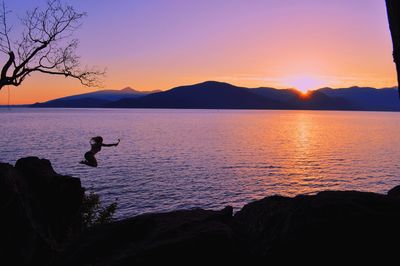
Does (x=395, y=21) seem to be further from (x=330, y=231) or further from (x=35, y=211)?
(x=35, y=211)

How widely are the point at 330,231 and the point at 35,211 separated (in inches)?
536

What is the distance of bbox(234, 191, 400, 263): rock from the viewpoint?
782cm

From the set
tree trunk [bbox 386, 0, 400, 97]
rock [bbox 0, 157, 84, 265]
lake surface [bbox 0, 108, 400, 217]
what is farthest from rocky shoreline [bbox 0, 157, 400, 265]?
lake surface [bbox 0, 108, 400, 217]

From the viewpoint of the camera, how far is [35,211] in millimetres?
17328

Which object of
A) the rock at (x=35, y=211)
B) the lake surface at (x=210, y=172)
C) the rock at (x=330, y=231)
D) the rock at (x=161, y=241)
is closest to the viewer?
the rock at (x=330, y=231)

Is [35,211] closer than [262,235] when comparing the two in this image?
No

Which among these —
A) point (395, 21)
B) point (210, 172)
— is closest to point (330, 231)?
point (395, 21)

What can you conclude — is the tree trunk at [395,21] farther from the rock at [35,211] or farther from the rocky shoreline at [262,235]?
the rock at [35,211]

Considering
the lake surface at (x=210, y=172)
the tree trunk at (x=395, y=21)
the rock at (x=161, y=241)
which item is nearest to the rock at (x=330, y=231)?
the rock at (x=161, y=241)

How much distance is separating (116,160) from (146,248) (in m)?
61.8

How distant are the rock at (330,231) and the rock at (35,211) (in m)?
10.2

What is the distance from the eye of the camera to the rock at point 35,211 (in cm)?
→ 1541

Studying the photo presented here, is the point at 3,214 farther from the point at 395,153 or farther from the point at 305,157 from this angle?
the point at 395,153

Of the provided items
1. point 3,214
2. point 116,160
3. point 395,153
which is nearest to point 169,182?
point 116,160
